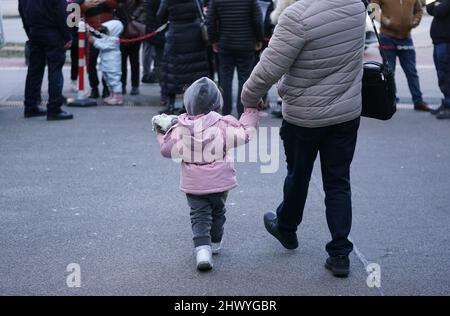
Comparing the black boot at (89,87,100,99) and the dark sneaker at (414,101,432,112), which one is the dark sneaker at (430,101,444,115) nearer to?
the dark sneaker at (414,101,432,112)

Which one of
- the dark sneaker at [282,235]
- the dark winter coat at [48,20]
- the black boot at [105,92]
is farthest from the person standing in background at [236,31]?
the dark sneaker at [282,235]

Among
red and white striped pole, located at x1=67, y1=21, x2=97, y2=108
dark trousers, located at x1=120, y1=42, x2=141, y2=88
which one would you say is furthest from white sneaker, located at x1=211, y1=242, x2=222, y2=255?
dark trousers, located at x1=120, y1=42, x2=141, y2=88

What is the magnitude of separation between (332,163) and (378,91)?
1.73 feet

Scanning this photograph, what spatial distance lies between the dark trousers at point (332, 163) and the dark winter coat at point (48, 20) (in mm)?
5031

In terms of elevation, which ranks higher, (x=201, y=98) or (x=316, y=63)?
(x=316, y=63)

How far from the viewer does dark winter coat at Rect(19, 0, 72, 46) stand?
924 cm

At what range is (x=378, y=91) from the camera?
4.93 m

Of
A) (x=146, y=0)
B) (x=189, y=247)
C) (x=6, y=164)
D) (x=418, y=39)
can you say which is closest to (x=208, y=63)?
(x=146, y=0)

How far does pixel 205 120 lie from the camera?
491 cm

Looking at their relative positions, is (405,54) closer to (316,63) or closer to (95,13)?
(95,13)

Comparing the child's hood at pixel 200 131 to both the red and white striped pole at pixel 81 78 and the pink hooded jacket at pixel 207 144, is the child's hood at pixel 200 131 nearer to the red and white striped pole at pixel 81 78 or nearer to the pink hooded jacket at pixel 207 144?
the pink hooded jacket at pixel 207 144

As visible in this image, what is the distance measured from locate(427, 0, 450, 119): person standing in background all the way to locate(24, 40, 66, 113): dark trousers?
4.49 m

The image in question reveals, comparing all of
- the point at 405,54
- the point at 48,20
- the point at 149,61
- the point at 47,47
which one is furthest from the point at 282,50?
the point at 149,61

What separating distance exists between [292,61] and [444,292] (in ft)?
5.20
